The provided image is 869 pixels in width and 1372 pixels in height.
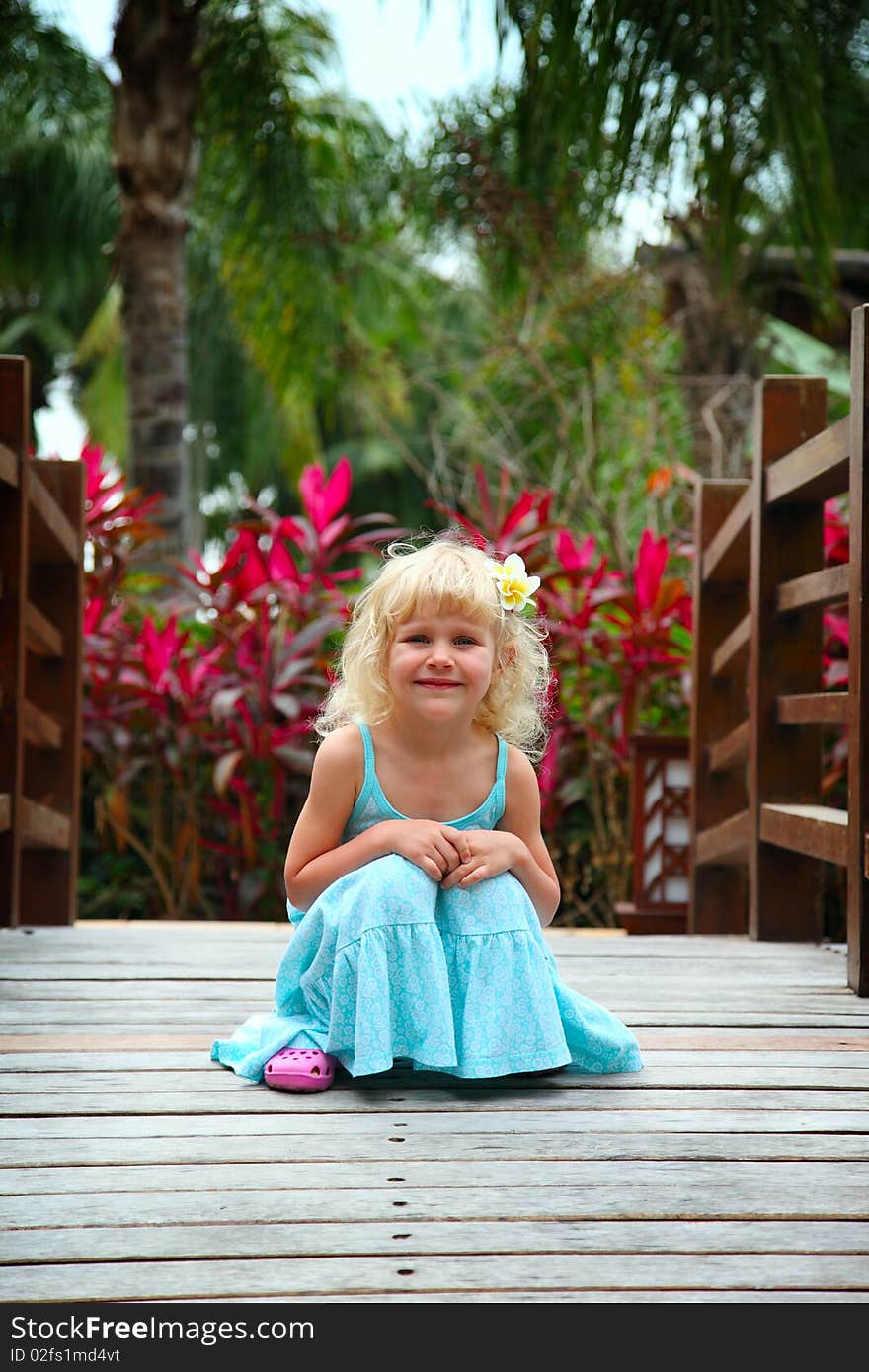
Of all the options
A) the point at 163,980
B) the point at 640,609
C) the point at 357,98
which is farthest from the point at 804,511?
the point at 357,98

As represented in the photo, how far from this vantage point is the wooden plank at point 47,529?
3574 mm

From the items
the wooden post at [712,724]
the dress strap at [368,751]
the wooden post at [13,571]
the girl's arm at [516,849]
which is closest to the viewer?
the girl's arm at [516,849]

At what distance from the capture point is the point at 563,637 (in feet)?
16.3

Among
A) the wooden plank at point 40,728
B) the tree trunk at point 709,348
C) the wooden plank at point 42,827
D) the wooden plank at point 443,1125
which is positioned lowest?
the wooden plank at point 443,1125

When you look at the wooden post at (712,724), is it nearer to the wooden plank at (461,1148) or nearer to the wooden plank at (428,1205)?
the wooden plank at (461,1148)

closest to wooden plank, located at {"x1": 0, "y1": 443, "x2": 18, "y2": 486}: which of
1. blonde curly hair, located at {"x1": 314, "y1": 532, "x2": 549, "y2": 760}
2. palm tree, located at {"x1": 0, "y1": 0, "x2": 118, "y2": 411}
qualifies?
blonde curly hair, located at {"x1": 314, "y1": 532, "x2": 549, "y2": 760}

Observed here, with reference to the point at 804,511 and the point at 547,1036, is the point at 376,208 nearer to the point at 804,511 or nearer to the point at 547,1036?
the point at 804,511

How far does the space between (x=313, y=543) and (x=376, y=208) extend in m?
6.28

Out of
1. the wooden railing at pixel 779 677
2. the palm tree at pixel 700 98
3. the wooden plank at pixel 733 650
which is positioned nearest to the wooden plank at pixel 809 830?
the wooden railing at pixel 779 677

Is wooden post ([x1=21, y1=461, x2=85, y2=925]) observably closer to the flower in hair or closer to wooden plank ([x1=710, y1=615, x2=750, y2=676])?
wooden plank ([x1=710, y1=615, x2=750, y2=676])

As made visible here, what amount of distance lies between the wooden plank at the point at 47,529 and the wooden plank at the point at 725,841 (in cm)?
204

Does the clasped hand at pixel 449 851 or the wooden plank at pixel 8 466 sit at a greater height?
the wooden plank at pixel 8 466

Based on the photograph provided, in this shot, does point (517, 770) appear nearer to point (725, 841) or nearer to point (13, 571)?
point (13, 571)

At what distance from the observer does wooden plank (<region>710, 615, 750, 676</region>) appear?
3832 millimetres
